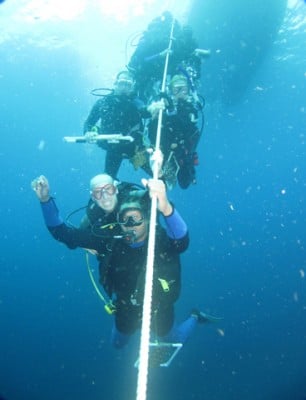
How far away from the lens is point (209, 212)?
140 ft

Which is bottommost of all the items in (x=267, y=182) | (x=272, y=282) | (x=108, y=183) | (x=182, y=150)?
(x=272, y=282)

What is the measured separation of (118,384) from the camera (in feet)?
60.2

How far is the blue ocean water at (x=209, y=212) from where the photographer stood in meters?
17.3

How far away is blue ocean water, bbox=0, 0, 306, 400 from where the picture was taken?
17.3 metres

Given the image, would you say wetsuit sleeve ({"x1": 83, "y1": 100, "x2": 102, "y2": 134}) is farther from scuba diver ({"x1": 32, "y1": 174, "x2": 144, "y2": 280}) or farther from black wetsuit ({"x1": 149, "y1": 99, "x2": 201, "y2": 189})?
scuba diver ({"x1": 32, "y1": 174, "x2": 144, "y2": 280})

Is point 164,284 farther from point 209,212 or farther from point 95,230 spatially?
point 209,212

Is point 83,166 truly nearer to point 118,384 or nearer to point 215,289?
point 215,289

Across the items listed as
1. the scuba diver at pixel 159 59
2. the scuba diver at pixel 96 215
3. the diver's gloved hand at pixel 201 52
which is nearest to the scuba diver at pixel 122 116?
the scuba diver at pixel 159 59

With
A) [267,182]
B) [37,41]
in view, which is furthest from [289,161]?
[37,41]

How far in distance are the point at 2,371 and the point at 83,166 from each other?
45.0 m

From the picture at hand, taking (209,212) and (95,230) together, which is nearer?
(95,230)

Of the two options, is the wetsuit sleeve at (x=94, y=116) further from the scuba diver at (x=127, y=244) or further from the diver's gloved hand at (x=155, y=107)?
the scuba diver at (x=127, y=244)

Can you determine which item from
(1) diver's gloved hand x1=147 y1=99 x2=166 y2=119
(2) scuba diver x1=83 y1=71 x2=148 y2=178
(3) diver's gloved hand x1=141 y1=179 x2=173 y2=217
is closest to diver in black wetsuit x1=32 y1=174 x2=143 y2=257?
(3) diver's gloved hand x1=141 y1=179 x2=173 y2=217

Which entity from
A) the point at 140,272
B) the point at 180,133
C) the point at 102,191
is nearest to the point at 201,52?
the point at 180,133
